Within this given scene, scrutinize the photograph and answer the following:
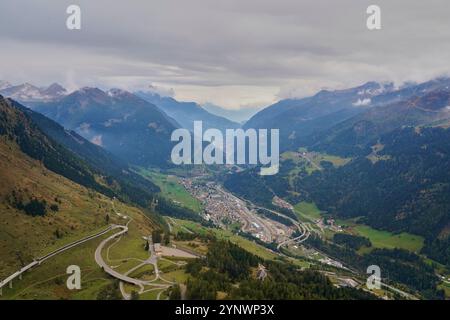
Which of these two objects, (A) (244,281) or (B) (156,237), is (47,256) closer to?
(B) (156,237)

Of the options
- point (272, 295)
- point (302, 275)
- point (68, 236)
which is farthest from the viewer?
point (68, 236)

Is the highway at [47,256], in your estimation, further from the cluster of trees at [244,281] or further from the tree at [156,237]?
the cluster of trees at [244,281]

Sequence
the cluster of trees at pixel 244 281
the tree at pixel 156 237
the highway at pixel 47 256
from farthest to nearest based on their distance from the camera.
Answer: the tree at pixel 156 237
the highway at pixel 47 256
the cluster of trees at pixel 244 281

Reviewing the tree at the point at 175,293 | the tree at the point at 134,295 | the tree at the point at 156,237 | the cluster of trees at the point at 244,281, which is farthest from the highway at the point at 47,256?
the tree at the point at 175,293

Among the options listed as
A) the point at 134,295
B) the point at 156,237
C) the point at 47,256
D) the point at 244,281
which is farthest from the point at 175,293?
the point at 156,237

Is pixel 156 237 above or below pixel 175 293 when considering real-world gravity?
below

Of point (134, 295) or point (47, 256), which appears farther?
point (47, 256)

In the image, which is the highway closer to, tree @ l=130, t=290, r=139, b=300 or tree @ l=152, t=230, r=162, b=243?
tree @ l=152, t=230, r=162, b=243

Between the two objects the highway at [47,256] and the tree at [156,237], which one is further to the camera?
the tree at [156,237]

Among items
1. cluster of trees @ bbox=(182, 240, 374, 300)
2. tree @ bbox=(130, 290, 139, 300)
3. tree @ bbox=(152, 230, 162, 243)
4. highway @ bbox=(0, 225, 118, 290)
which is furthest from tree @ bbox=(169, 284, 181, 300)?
tree @ bbox=(152, 230, 162, 243)
